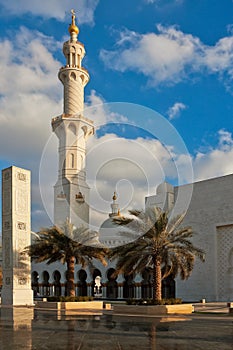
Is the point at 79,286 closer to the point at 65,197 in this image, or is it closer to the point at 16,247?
the point at 65,197

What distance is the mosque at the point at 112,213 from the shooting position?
103 ft

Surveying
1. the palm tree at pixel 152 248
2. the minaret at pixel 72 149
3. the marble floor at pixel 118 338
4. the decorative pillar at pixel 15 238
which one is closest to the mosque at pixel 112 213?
the minaret at pixel 72 149

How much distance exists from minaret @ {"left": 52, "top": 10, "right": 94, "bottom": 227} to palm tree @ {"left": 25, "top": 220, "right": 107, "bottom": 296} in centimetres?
2267

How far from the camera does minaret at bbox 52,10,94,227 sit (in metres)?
47.2

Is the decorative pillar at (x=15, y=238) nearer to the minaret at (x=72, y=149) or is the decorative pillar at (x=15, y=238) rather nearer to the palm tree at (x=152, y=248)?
the palm tree at (x=152, y=248)

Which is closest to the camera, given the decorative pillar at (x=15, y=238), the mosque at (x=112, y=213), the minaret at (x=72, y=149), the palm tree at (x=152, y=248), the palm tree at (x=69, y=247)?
the palm tree at (x=152, y=248)

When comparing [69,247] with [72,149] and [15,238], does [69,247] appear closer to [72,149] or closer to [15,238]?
[15,238]

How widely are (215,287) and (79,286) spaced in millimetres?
16092

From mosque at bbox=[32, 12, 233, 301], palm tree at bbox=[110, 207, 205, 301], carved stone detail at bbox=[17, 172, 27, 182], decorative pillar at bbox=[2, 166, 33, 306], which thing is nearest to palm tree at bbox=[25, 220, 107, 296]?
mosque at bbox=[32, 12, 233, 301]

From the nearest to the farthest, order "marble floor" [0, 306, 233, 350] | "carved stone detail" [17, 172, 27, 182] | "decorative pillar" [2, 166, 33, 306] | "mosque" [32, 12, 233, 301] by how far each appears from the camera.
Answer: "marble floor" [0, 306, 233, 350], "decorative pillar" [2, 166, 33, 306], "carved stone detail" [17, 172, 27, 182], "mosque" [32, 12, 233, 301]

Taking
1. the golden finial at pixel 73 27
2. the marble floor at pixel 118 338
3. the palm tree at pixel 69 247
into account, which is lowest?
the marble floor at pixel 118 338

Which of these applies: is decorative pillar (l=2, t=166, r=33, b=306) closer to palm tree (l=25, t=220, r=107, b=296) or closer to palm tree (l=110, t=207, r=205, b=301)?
palm tree (l=25, t=220, r=107, b=296)

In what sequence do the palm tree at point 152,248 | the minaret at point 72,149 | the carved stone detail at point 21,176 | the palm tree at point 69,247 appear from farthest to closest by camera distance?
the minaret at point 72,149
the carved stone detail at point 21,176
the palm tree at point 69,247
the palm tree at point 152,248

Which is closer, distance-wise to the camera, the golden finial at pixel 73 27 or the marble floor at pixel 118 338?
the marble floor at pixel 118 338
